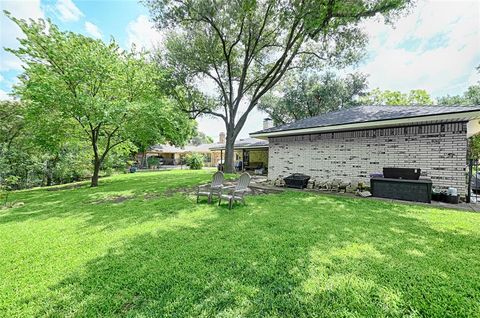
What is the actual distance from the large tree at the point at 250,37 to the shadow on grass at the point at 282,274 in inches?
385

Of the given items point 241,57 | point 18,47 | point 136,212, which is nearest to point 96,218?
point 136,212

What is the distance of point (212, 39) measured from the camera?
1394 centimetres

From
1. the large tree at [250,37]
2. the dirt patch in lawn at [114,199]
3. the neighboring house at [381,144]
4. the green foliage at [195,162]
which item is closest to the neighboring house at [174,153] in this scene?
the green foliage at [195,162]

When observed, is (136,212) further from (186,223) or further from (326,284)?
(326,284)

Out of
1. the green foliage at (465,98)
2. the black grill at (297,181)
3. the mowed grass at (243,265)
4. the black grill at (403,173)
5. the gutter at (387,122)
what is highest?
the green foliage at (465,98)

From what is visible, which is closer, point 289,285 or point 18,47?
point 289,285

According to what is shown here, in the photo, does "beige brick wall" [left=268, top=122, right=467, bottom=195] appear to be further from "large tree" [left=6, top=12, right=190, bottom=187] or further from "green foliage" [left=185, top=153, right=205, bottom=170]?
"green foliage" [left=185, top=153, right=205, bottom=170]

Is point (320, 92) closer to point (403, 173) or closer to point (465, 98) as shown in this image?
point (403, 173)

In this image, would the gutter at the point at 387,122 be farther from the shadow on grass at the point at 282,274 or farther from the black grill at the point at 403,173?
the shadow on grass at the point at 282,274

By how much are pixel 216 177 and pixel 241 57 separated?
41.4 ft

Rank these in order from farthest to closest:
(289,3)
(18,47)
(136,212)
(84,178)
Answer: (84,178), (289,3), (18,47), (136,212)

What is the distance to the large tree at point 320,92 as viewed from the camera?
68.3 feet

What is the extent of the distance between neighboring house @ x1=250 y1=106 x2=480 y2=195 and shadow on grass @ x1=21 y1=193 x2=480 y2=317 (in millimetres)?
4079

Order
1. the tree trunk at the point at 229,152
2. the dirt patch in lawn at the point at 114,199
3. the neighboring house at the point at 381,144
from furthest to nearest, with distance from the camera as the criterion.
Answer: the tree trunk at the point at 229,152
the dirt patch in lawn at the point at 114,199
the neighboring house at the point at 381,144
